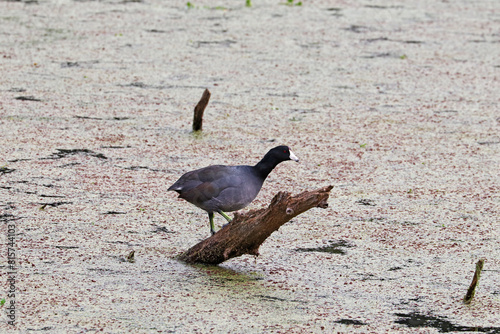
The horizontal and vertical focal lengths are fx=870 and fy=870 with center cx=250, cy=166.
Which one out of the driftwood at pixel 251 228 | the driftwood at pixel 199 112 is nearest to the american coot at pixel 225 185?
the driftwood at pixel 251 228

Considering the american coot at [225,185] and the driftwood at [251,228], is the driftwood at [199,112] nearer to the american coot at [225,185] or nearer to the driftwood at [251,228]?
the american coot at [225,185]

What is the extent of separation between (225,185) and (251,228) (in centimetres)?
25

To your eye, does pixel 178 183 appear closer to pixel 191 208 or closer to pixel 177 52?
pixel 191 208

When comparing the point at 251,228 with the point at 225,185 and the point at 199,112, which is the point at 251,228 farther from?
the point at 199,112

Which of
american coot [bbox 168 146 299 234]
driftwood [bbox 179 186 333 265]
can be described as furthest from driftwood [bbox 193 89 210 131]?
driftwood [bbox 179 186 333 265]

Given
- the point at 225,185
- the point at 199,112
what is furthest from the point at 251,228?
the point at 199,112

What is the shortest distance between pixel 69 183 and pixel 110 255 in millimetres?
819

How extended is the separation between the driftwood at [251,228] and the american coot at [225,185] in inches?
5.1

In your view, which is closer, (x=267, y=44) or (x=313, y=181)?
(x=313, y=181)

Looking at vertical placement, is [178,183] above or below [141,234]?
above

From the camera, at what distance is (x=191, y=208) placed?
366 centimetres

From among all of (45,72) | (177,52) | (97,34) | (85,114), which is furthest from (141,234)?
(97,34)

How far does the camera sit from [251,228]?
114 inches

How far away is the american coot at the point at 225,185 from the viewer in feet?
10.1
